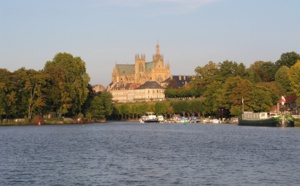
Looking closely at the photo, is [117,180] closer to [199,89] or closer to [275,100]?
[275,100]

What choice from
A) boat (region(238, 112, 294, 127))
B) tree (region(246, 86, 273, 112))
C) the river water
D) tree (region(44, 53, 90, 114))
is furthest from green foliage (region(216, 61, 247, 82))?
the river water

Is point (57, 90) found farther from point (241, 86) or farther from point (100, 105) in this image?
point (241, 86)

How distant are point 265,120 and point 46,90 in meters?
40.4

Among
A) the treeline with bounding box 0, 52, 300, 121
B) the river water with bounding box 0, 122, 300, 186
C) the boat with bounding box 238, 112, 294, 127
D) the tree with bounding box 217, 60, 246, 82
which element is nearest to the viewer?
the river water with bounding box 0, 122, 300, 186

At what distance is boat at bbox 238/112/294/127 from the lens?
95438 mm

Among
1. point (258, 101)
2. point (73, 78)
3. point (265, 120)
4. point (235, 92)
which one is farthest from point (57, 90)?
point (265, 120)

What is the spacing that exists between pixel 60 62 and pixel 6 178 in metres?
93.9

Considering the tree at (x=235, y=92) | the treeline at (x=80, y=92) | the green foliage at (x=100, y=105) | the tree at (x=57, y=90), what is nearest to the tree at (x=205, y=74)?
the treeline at (x=80, y=92)

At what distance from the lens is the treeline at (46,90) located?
114 m

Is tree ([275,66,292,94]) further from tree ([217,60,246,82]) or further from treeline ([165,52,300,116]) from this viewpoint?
tree ([217,60,246,82])

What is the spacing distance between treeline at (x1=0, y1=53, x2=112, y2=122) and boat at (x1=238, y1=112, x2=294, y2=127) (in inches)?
1297

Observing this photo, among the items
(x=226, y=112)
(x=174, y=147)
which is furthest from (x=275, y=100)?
(x=174, y=147)

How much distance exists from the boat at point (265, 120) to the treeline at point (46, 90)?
3294cm

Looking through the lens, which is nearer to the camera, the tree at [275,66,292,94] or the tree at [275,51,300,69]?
the tree at [275,66,292,94]
